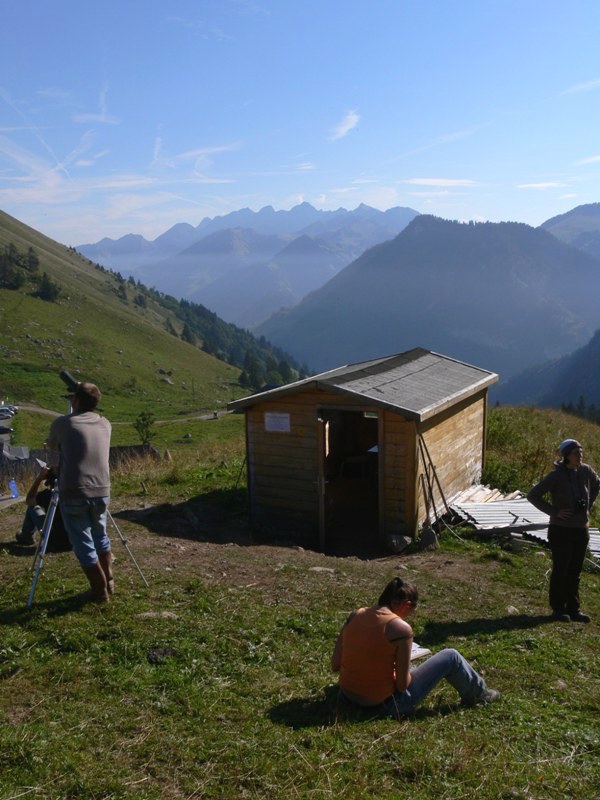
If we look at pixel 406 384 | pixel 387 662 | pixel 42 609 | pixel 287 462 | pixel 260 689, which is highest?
pixel 406 384

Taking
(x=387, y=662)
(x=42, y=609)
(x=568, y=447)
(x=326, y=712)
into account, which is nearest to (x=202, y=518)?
(x=42, y=609)

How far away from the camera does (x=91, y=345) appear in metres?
90.4

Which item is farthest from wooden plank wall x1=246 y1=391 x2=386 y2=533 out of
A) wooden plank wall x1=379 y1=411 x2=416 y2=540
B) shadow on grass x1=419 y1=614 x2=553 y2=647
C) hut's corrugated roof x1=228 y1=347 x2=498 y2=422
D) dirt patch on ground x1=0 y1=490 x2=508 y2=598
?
shadow on grass x1=419 y1=614 x2=553 y2=647

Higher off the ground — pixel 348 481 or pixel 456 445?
pixel 456 445

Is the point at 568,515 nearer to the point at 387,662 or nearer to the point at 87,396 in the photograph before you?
the point at 387,662

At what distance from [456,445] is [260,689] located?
33.5 ft

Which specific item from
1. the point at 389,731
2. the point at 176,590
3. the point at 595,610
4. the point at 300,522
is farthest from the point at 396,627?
the point at 300,522

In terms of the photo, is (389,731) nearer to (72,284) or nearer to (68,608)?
(68,608)

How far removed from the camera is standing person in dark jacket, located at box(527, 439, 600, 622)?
760 centimetres

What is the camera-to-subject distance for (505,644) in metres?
6.75

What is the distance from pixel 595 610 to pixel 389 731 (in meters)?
5.35

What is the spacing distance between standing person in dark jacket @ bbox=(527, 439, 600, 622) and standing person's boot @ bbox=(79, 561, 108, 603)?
504 centimetres

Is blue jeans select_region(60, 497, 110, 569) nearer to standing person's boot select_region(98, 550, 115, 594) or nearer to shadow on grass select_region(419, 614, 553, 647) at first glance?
standing person's boot select_region(98, 550, 115, 594)

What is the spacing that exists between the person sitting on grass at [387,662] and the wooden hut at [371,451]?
6719mm
